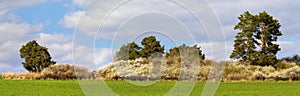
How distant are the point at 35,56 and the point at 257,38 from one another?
72.3ft

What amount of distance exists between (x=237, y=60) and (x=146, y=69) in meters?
9.84

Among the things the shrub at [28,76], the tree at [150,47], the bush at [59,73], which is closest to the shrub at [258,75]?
the tree at [150,47]

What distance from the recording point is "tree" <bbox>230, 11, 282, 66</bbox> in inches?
2050

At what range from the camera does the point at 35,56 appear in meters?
57.2

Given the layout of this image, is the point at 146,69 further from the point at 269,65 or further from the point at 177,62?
the point at 269,65

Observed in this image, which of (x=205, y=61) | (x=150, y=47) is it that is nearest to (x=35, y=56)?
(x=150, y=47)

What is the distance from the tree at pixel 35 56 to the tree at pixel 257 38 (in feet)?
61.0

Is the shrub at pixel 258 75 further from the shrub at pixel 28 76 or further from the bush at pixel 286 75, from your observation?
the shrub at pixel 28 76

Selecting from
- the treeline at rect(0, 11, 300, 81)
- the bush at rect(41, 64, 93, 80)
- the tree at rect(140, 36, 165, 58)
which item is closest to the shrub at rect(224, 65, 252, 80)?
the treeline at rect(0, 11, 300, 81)

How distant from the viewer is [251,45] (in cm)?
5222

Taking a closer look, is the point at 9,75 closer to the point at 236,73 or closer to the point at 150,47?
the point at 150,47

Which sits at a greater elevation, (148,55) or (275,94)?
(148,55)

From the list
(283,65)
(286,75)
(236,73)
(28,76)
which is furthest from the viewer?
(283,65)

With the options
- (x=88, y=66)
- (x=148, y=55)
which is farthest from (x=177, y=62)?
(x=88, y=66)
